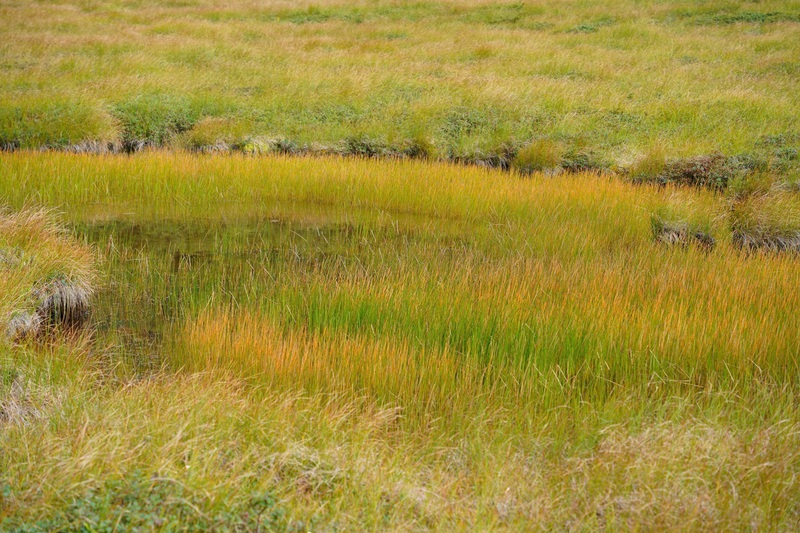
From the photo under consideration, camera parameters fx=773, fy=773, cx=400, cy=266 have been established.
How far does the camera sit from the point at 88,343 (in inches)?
226

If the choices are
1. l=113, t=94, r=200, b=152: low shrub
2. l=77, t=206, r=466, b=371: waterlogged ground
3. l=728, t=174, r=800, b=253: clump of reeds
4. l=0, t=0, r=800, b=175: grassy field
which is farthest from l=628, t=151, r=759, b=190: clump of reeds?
l=113, t=94, r=200, b=152: low shrub

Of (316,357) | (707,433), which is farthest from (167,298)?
(707,433)

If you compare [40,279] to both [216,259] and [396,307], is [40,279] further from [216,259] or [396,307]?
[396,307]

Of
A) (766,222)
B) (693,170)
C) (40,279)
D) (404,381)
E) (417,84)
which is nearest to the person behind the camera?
(404,381)

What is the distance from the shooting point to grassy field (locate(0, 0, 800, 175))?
47.6ft

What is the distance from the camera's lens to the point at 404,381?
4.71m

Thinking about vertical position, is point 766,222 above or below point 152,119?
below

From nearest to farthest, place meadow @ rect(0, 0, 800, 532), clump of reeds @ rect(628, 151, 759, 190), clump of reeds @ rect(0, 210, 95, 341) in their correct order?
meadow @ rect(0, 0, 800, 532), clump of reeds @ rect(0, 210, 95, 341), clump of reeds @ rect(628, 151, 759, 190)

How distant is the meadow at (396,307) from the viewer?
11.3 feet

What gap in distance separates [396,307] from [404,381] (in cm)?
129

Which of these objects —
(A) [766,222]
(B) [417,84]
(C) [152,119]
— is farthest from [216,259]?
(B) [417,84]

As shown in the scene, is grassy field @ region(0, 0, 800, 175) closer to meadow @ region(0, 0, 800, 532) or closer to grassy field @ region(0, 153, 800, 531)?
meadow @ region(0, 0, 800, 532)

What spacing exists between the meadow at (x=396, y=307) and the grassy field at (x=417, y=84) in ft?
0.40

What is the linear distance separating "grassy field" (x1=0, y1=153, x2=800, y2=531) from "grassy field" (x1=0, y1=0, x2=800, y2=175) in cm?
498
